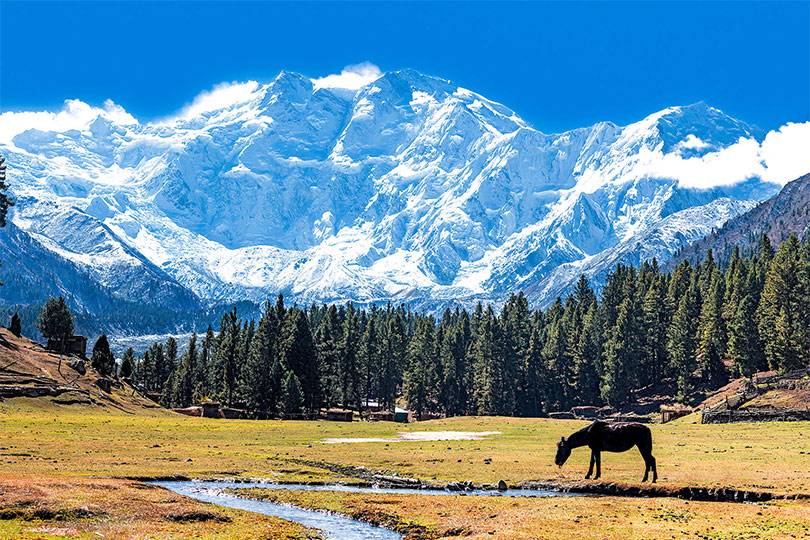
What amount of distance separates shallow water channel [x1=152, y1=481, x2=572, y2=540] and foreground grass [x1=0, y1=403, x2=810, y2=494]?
8.33 feet

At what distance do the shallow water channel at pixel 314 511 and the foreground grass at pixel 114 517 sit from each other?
1.89m

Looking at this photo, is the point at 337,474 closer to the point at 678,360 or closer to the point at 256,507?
the point at 256,507

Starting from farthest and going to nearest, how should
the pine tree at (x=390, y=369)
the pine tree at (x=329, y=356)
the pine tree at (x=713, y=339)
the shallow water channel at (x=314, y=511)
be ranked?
the pine tree at (x=390, y=369) → the pine tree at (x=329, y=356) → the pine tree at (x=713, y=339) → the shallow water channel at (x=314, y=511)

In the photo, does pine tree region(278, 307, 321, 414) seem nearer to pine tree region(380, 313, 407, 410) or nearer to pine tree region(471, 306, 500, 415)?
A: pine tree region(380, 313, 407, 410)

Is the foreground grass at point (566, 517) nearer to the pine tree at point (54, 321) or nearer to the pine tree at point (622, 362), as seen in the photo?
the pine tree at point (622, 362)

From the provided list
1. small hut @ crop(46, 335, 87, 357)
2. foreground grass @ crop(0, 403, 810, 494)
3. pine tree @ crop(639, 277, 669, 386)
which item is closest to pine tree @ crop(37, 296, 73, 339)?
small hut @ crop(46, 335, 87, 357)

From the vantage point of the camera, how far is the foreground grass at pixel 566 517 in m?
29.6

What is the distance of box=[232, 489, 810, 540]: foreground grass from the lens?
2964 centimetres

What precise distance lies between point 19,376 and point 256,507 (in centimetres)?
8137

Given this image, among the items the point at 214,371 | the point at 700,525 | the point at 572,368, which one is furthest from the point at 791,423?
the point at 214,371

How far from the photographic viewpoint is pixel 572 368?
6678 inches

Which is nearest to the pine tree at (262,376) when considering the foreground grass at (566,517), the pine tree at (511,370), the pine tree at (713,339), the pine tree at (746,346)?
the pine tree at (511,370)

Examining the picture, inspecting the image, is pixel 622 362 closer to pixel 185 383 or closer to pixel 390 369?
pixel 390 369

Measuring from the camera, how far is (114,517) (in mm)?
31750
